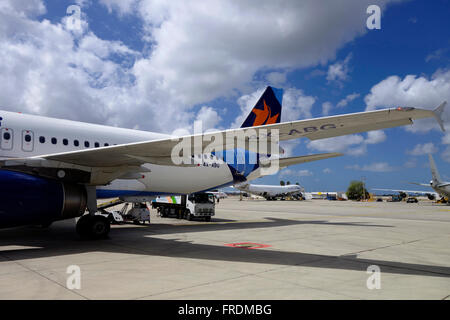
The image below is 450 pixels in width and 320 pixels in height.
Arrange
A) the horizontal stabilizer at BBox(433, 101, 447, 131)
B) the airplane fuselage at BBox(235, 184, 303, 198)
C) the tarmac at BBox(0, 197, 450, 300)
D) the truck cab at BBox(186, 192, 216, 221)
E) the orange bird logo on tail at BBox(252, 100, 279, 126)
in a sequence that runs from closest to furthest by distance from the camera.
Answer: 1. the tarmac at BBox(0, 197, 450, 300)
2. the horizontal stabilizer at BBox(433, 101, 447, 131)
3. the orange bird logo on tail at BBox(252, 100, 279, 126)
4. the truck cab at BBox(186, 192, 216, 221)
5. the airplane fuselage at BBox(235, 184, 303, 198)

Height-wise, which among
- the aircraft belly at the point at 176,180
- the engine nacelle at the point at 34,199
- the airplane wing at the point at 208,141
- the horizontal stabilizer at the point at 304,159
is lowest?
the engine nacelle at the point at 34,199

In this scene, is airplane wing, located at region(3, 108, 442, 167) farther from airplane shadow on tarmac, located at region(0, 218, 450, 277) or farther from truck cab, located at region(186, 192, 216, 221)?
truck cab, located at region(186, 192, 216, 221)

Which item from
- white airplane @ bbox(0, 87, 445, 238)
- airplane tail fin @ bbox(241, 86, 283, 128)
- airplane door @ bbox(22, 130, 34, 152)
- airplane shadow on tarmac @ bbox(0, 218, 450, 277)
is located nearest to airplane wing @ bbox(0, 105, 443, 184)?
white airplane @ bbox(0, 87, 445, 238)

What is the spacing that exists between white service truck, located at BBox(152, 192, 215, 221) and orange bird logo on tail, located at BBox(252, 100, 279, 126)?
6260mm

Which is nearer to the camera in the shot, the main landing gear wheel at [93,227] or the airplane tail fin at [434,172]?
the main landing gear wheel at [93,227]

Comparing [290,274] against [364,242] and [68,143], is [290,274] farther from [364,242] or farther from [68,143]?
[68,143]

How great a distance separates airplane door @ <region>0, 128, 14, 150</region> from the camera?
10742mm

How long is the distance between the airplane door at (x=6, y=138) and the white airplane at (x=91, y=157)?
3cm

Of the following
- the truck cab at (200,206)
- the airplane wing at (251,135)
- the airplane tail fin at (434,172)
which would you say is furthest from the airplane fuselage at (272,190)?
the airplane wing at (251,135)

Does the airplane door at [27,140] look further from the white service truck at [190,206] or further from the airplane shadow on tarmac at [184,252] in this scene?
the white service truck at [190,206]

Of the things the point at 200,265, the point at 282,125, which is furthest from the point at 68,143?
the point at 282,125

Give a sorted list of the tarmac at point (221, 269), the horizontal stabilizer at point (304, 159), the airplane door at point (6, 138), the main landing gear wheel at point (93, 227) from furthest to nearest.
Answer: the horizontal stabilizer at point (304, 159) → the main landing gear wheel at point (93, 227) → the airplane door at point (6, 138) → the tarmac at point (221, 269)

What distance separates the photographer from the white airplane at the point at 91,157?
7.67 meters

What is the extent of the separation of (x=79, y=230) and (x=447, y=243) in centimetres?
1317
